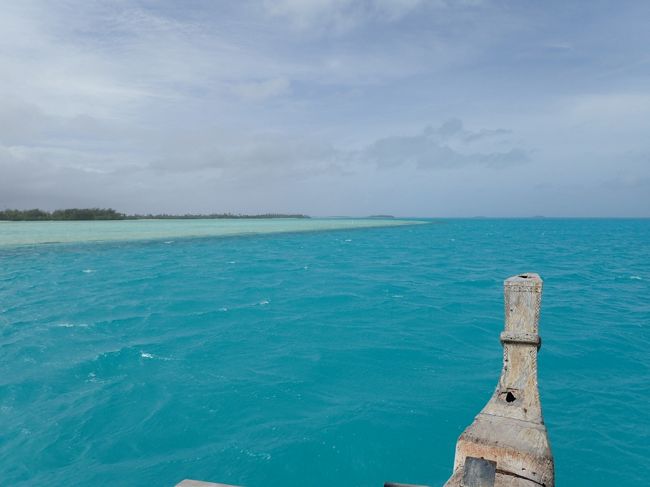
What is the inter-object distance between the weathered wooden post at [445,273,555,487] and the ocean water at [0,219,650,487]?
497 cm

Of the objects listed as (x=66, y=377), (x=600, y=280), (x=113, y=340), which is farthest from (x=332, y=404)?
(x=600, y=280)

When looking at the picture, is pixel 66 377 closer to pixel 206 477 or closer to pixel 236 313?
pixel 206 477

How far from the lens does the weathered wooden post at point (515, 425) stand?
10.9ft

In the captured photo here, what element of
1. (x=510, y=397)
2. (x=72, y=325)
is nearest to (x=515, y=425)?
(x=510, y=397)

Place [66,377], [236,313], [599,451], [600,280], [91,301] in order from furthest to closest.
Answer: [600,280] → [91,301] → [236,313] → [66,377] → [599,451]

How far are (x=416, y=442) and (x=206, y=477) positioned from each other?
4580 mm

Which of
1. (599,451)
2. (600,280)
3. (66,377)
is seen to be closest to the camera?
(599,451)

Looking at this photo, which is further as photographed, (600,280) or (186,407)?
(600,280)

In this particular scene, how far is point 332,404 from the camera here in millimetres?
10812

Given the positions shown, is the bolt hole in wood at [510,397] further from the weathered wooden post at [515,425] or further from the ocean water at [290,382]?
the ocean water at [290,382]

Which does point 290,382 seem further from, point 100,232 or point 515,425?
point 100,232

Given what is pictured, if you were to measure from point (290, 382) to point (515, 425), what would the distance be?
9.02 meters

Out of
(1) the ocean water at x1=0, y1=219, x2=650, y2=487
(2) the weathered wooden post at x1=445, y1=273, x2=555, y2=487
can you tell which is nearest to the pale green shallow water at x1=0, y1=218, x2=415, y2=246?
(1) the ocean water at x1=0, y1=219, x2=650, y2=487

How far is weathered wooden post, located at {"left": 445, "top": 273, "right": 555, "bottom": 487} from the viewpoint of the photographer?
333 centimetres
